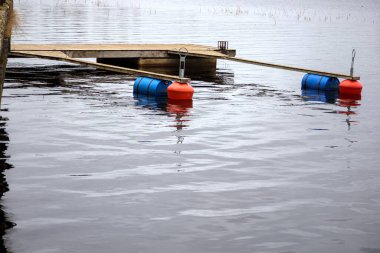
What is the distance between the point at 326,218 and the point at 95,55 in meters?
19.4

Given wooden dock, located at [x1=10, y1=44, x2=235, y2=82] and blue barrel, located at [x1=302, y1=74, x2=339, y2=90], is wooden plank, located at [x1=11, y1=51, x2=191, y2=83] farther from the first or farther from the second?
blue barrel, located at [x1=302, y1=74, x2=339, y2=90]

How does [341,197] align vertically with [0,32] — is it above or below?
below

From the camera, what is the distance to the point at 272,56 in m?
41.4

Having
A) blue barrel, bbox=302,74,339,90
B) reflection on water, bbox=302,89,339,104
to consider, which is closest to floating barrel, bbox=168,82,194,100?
reflection on water, bbox=302,89,339,104

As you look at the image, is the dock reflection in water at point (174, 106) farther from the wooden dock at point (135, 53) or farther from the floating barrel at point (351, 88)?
the floating barrel at point (351, 88)

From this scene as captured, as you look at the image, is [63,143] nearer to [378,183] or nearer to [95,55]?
[378,183]

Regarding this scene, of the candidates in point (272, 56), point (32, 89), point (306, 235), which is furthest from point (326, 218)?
point (272, 56)

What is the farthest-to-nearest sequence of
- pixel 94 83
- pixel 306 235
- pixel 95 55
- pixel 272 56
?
pixel 272 56 → pixel 95 55 → pixel 94 83 → pixel 306 235

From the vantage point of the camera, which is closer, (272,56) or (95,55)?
(95,55)

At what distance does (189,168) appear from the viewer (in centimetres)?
1502

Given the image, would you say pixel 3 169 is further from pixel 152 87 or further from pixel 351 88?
pixel 351 88

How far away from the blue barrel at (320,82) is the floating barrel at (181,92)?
620cm

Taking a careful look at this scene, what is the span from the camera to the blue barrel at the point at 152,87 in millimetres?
24344

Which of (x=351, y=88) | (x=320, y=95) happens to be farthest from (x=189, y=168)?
(x=351, y=88)
